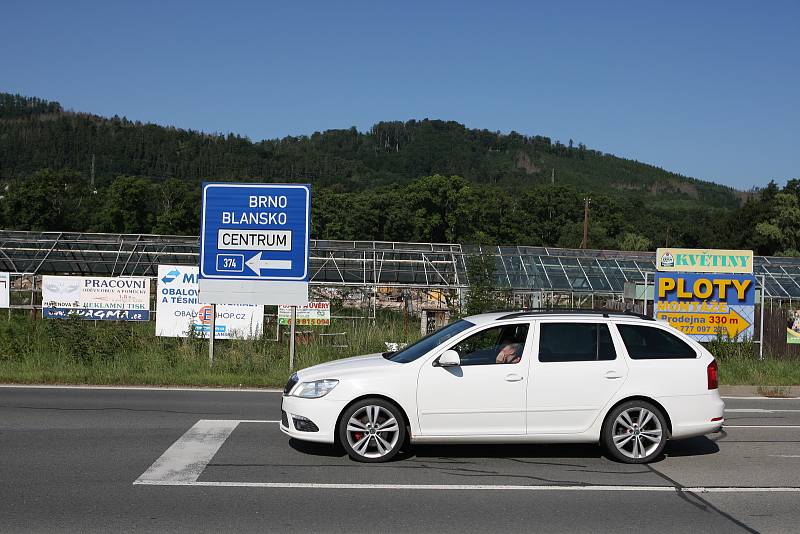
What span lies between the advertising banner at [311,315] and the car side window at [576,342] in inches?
482

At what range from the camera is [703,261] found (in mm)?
21781

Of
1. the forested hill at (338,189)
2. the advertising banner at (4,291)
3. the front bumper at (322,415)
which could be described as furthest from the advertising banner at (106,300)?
the forested hill at (338,189)

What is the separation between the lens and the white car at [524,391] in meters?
8.58

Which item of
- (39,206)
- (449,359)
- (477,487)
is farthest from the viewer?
(39,206)

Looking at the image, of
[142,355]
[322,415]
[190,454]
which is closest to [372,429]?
[322,415]

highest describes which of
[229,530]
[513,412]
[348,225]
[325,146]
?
[325,146]

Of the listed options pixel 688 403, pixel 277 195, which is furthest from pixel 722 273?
pixel 688 403

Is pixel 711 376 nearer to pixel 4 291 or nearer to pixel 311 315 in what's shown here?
pixel 311 315

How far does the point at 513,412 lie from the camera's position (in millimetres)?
8664

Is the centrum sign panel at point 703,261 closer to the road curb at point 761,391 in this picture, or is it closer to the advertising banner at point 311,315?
the road curb at point 761,391

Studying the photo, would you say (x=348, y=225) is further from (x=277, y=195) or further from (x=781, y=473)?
(x=781, y=473)

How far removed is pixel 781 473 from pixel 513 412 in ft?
9.49

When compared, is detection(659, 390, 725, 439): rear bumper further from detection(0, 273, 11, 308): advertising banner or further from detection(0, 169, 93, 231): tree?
detection(0, 169, 93, 231): tree

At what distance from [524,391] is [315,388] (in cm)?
224
